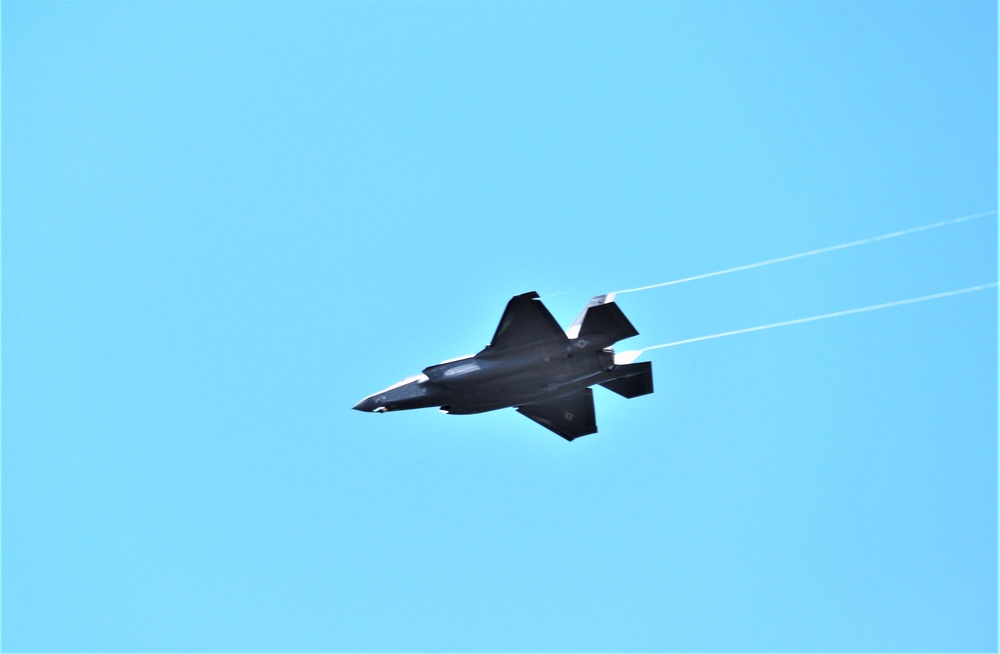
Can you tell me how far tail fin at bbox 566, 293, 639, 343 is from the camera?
1105 inches

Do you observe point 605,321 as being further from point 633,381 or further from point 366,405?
point 366,405

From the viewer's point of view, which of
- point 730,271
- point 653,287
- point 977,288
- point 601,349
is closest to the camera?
point 977,288

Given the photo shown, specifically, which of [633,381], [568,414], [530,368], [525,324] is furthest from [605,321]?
[568,414]

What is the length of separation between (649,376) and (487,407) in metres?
5.82

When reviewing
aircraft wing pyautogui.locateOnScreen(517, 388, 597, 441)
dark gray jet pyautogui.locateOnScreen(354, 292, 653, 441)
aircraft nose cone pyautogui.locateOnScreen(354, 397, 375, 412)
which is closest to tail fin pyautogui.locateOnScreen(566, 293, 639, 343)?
dark gray jet pyautogui.locateOnScreen(354, 292, 653, 441)

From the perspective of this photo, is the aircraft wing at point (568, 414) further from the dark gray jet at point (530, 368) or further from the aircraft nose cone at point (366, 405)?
the aircraft nose cone at point (366, 405)

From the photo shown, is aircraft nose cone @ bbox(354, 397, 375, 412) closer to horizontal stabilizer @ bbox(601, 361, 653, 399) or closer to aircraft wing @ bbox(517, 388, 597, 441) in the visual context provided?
aircraft wing @ bbox(517, 388, 597, 441)

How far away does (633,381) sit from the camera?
30.4 metres

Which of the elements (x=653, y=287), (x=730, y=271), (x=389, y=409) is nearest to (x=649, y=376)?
(x=653, y=287)

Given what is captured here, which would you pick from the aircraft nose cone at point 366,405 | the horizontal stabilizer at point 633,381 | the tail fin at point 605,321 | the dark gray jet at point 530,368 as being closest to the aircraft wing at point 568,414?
the dark gray jet at point 530,368

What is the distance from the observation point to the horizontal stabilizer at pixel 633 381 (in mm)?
29859

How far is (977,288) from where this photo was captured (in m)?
20.6

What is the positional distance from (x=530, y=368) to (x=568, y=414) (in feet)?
14.8

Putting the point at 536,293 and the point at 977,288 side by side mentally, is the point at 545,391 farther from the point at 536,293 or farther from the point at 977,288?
the point at 977,288
